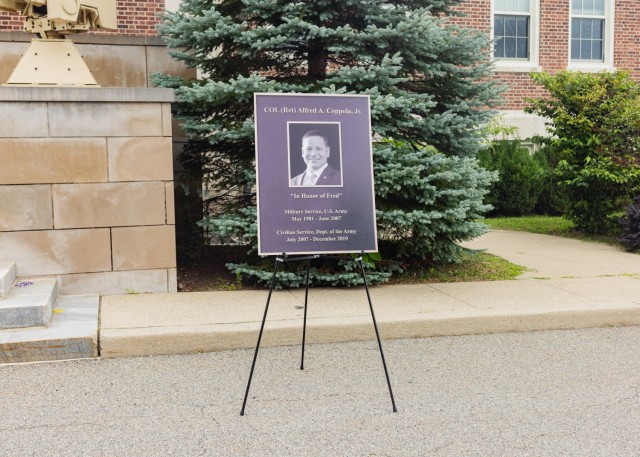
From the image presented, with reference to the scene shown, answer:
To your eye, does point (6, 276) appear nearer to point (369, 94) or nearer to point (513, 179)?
point (369, 94)

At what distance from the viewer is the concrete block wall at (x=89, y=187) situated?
6.98 meters

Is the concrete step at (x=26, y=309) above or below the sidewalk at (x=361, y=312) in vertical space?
above

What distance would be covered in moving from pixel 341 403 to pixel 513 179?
10.2 meters

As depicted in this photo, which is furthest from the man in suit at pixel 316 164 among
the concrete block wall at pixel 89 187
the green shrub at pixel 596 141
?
the green shrub at pixel 596 141

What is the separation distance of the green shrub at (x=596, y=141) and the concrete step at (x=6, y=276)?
789 cm

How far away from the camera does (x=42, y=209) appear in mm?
7043

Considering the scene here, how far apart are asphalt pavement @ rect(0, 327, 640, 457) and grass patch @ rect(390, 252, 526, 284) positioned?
82.9 inches

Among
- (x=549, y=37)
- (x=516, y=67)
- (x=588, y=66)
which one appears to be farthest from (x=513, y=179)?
(x=588, y=66)

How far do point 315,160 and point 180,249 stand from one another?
4.10 m

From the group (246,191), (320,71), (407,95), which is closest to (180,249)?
(246,191)

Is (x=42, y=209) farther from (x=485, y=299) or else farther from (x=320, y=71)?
(x=485, y=299)

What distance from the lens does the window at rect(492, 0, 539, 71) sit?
16.1 meters

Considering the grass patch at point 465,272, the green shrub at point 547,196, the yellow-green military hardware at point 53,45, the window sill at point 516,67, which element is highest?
the window sill at point 516,67

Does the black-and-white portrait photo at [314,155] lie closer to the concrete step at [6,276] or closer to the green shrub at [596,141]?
the concrete step at [6,276]
